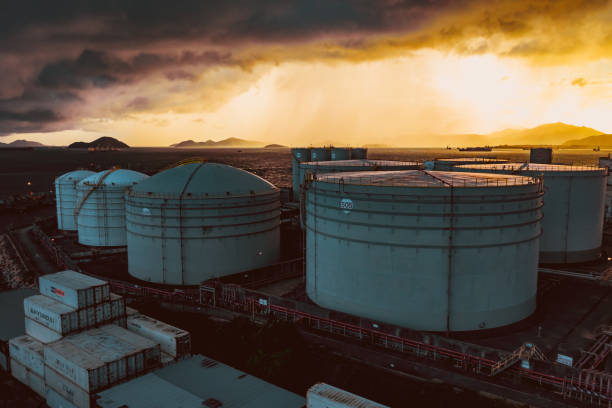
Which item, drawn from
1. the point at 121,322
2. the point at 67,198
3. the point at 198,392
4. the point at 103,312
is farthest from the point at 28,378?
the point at 67,198

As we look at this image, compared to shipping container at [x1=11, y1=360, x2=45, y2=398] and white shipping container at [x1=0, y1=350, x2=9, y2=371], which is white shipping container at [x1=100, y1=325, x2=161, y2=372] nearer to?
shipping container at [x1=11, y1=360, x2=45, y2=398]

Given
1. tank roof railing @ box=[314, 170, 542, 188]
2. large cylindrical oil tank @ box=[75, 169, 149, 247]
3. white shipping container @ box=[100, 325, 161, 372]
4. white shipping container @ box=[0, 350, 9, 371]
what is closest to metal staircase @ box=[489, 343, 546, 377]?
tank roof railing @ box=[314, 170, 542, 188]

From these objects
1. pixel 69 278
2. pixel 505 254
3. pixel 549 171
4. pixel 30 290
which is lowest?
pixel 30 290

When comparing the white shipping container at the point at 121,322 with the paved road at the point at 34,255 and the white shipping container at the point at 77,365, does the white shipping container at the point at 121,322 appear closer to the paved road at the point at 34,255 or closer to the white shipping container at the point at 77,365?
the white shipping container at the point at 77,365

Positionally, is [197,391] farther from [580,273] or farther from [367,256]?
[580,273]

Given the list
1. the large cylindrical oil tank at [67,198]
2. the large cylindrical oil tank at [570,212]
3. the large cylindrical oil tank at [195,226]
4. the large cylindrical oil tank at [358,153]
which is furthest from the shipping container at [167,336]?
the large cylindrical oil tank at [358,153]

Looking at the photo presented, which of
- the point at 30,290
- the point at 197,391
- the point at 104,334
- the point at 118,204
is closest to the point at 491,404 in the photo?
the point at 197,391
